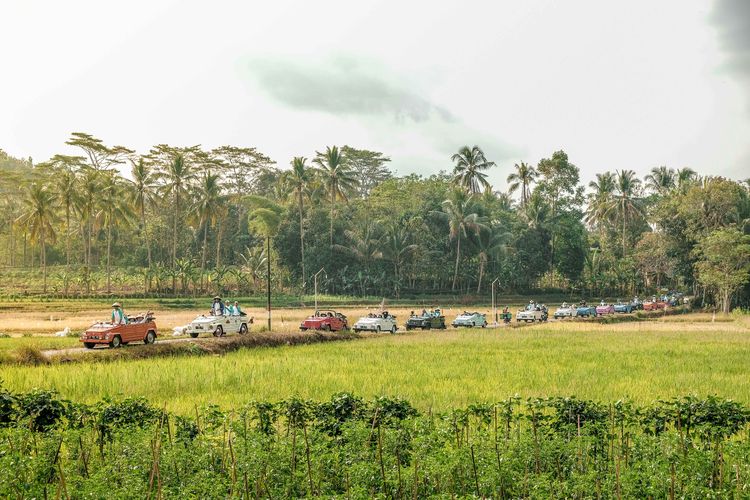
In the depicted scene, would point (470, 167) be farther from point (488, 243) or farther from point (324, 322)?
point (324, 322)

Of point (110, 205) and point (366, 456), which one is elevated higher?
point (110, 205)

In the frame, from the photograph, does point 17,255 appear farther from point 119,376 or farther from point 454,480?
point 454,480

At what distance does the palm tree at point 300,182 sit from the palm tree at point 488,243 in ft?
70.9

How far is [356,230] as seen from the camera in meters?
77.2

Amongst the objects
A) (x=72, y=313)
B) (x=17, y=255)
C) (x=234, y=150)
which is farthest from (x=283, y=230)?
(x=17, y=255)

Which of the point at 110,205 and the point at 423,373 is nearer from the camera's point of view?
the point at 423,373

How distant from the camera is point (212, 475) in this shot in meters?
8.12

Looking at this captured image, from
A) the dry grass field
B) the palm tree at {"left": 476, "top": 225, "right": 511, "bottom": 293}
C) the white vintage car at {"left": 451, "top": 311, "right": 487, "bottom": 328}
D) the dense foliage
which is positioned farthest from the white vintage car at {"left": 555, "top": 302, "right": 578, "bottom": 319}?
the dense foliage

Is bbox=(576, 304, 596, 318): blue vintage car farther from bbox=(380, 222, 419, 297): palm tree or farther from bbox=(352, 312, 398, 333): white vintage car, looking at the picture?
bbox=(380, 222, 419, 297): palm tree

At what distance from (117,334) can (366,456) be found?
18602mm

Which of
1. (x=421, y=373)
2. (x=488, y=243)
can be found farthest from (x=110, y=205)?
(x=421, y=373)

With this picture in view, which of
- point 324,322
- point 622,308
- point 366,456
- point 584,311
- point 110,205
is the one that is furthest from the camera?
point 110,205

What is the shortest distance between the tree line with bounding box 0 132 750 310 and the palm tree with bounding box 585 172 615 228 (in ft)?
1.06

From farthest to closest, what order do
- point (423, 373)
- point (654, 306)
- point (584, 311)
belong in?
point (654, 306)
point (584, 311)
point (423, 373)
